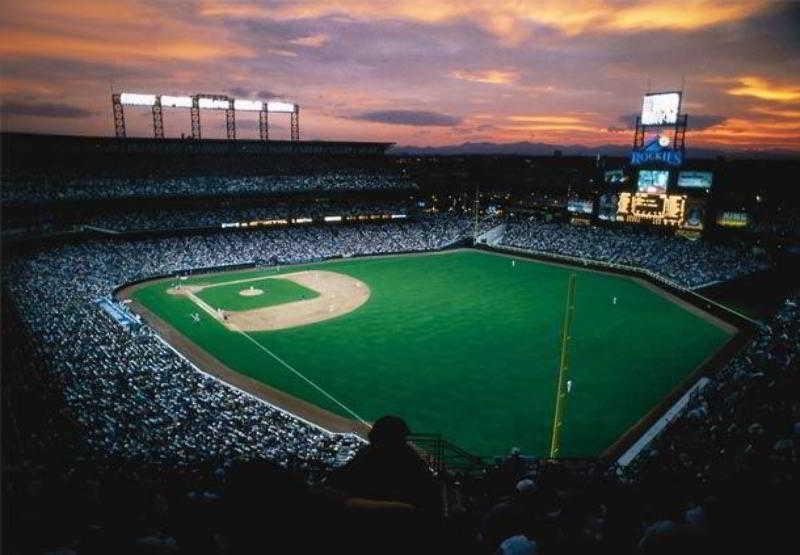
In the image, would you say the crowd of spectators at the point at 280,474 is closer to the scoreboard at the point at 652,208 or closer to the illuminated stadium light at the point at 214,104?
the scoreboard at the point at 652,208

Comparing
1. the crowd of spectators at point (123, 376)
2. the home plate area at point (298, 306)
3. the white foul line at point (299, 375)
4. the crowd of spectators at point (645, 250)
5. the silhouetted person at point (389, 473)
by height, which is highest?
the silhouetted person at point (389, 473)

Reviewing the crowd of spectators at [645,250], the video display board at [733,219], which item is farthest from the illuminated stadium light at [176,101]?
the video display board at [733,219]

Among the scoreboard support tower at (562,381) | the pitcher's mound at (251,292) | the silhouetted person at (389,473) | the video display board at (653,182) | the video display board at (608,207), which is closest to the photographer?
the silhouetted person at (389,473)

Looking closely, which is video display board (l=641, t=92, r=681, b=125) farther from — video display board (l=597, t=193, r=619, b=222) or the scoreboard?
video display board (l=597, t=193, r=619, b=222)

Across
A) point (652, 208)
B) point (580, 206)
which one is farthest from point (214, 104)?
point (652, 208)

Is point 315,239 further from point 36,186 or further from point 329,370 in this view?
point 329,370

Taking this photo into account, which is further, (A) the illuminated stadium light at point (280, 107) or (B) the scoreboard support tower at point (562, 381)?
(A) the illuminated stadium light at point (280, 107)

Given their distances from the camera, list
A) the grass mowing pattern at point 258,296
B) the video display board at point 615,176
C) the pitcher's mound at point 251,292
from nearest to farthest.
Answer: the grass mowing pattern at point 258,296
the pitcher's mound at point 251,292
the video display board at point 615,176

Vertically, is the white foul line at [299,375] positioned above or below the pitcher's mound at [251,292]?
below

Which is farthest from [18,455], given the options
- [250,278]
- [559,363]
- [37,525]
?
[250,278]
